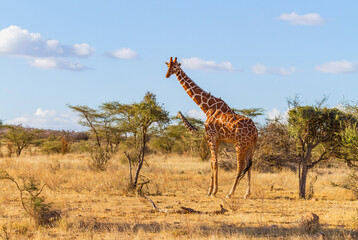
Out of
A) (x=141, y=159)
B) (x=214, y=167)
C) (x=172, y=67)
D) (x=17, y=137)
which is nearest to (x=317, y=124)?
(x=214, y=167)

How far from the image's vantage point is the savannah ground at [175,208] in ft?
24.4

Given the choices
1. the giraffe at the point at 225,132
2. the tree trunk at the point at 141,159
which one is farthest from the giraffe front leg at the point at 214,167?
the tree trunk at the point at 141,159

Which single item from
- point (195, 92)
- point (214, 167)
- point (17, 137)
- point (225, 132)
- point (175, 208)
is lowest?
point (175, 208)

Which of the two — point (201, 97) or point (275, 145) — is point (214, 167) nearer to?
point (201, 97)

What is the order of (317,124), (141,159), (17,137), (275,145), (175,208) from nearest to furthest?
(175,208) → (317,124) → (141,159) → (275,145) → (17,137)

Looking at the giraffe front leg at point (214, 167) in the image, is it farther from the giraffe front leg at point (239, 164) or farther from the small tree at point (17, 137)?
the small tree at point (17, 137)

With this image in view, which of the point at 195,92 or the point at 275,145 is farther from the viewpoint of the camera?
the point at 275,145

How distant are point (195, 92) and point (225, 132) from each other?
5.66 ft

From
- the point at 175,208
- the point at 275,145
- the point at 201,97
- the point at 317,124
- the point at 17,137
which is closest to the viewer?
the point at 175,208

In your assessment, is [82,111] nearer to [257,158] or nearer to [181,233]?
[257,158]

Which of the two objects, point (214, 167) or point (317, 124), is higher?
point (317, 124)

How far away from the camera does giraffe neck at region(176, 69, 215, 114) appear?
42.1 ft

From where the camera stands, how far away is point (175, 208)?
33.5ft

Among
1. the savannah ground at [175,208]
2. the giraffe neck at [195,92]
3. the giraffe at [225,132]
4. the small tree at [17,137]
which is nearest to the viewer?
the savannah ground at [175,208]
